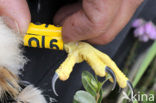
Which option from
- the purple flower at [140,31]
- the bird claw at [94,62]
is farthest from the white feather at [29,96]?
the purple flower at [140,31]

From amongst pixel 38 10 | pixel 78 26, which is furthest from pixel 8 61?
pixel 38 10

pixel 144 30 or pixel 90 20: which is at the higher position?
pixel 90 20

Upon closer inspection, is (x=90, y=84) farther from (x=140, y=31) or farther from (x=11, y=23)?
(x=140, y=31)

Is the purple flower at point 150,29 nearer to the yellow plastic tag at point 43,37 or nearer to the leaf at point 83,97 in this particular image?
the yellow plastic tag at point 43,37

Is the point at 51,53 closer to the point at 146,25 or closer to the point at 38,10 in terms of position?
the point at 38,10

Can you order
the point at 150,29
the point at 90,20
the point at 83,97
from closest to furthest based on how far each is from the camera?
the point at 83,97
the point at 90,20
the point at 150,29

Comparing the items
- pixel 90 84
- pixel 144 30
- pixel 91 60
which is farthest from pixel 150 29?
pixel 90 84
